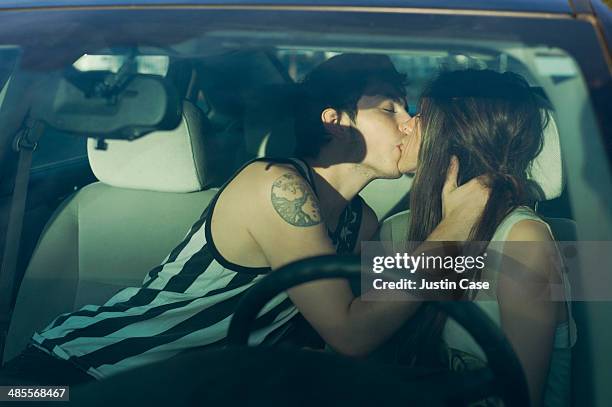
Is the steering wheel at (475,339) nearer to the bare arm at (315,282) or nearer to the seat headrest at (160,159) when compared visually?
the bare arm at (315,282)

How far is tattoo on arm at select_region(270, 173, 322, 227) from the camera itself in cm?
141

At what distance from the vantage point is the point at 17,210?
1805 millimetres

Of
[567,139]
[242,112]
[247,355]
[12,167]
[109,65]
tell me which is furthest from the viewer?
[12,167]

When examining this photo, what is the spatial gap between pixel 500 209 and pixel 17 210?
3.75 feet

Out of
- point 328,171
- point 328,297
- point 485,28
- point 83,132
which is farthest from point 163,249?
point 485,28

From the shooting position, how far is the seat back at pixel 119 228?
1628 mm

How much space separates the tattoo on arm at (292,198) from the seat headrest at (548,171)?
0.42 meters

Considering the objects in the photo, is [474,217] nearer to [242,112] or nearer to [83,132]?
[242,112]

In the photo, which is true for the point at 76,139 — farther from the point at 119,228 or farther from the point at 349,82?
the point at 349,82

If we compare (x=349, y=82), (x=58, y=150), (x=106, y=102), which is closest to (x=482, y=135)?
(x=349, y=82)

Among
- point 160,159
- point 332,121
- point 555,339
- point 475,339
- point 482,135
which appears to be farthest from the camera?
point 160,159

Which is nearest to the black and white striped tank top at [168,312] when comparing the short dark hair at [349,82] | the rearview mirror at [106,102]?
the short dark hair at [349,82]

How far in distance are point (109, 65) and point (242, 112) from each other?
30cm

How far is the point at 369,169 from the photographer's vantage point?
1555 millimetres
